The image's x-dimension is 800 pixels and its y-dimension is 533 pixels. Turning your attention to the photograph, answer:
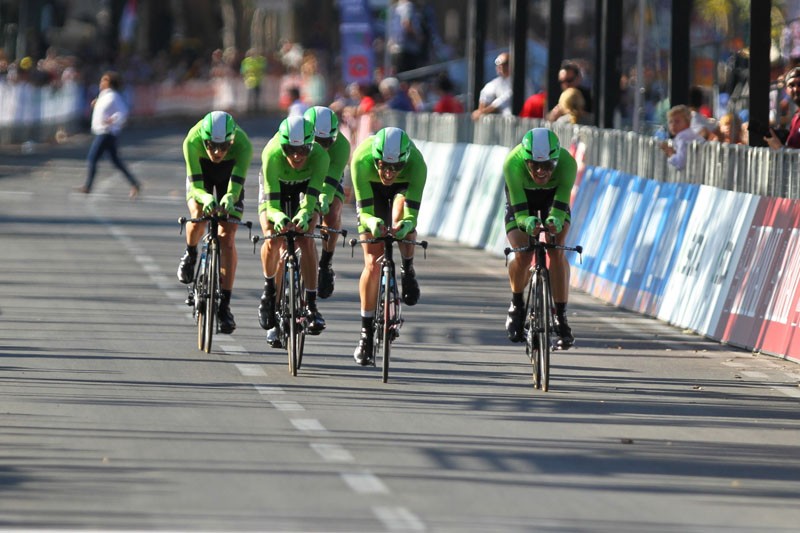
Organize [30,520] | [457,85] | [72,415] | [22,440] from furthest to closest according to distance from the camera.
Result: [457,85], [72,415], [22,440], [30,520]

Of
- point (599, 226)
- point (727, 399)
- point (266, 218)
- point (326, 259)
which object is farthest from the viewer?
point (599, 226)

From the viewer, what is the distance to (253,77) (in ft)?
257

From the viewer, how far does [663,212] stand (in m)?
18.8

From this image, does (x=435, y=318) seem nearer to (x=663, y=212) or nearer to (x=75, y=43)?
(x=663, y=212)

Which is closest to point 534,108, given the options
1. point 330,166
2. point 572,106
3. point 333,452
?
point 572,106

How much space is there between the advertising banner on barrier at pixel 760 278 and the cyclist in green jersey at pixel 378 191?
3.02 m

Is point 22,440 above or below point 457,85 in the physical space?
below

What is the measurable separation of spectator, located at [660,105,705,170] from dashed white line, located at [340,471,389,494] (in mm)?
9497

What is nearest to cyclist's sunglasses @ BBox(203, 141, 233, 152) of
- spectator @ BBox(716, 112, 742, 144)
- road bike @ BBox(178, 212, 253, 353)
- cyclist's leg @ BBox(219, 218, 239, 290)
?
road bike @ BBox(178, 212, 253, 353)

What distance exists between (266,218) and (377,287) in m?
1.05

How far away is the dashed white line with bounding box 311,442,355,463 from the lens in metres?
10.5

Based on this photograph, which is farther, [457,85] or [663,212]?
[457,85]

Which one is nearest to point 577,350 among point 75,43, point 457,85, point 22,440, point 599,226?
point 599,226

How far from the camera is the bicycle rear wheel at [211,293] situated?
50.1 ft
